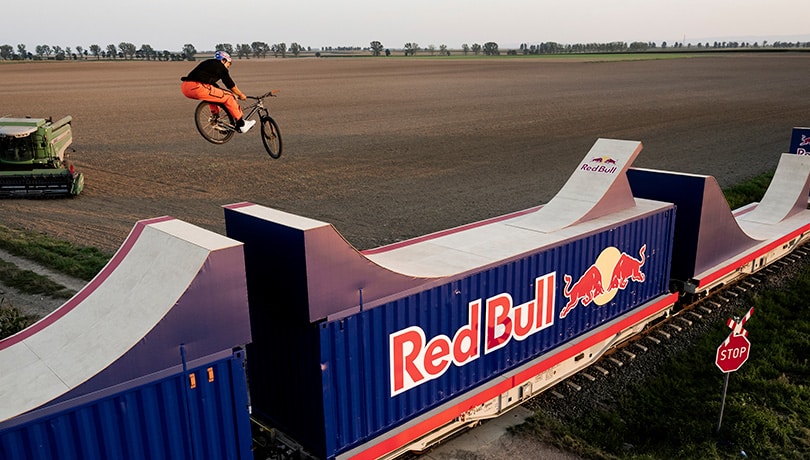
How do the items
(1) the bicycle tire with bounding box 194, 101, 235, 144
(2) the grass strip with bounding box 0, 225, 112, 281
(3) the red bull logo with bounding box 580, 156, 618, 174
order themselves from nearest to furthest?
(1) the bicycle tire with bounding box 194, 101, 235, 144, (3) the red bull logo with bounding box 580, 156, 618, 174, (2) the grass strip with bounding box 0, 225, 112, 281

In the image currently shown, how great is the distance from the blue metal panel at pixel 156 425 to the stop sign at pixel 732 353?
7.18m

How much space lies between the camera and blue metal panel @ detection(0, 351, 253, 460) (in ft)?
17.2

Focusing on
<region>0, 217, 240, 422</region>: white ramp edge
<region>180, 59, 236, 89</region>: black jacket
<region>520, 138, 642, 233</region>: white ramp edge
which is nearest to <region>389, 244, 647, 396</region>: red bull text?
<region>520, 138, 642, 233</region>: white ramp edge

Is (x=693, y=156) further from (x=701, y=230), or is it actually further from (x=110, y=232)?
(x=110, y=232)

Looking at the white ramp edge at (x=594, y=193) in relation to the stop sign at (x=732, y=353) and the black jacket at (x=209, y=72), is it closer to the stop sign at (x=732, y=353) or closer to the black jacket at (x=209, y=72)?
the stop sign at (x=732, y=353)

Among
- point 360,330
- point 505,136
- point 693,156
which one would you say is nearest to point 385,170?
Result: point 505,136

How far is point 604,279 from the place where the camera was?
11250 mm

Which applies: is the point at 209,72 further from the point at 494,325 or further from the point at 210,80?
the point at 494,325

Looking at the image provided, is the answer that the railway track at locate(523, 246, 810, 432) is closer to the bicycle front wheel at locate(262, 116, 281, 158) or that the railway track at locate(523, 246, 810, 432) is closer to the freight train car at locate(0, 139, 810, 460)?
the freight train car at locate(0, 139, 810, 460)

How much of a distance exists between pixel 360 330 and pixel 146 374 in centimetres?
261

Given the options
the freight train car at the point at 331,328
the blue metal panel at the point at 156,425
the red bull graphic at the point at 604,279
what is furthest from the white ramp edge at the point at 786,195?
the blue metal panel at the point at 156,425

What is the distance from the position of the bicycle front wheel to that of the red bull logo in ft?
22.0

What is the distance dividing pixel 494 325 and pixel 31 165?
25679mm

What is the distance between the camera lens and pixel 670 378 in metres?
11.4
